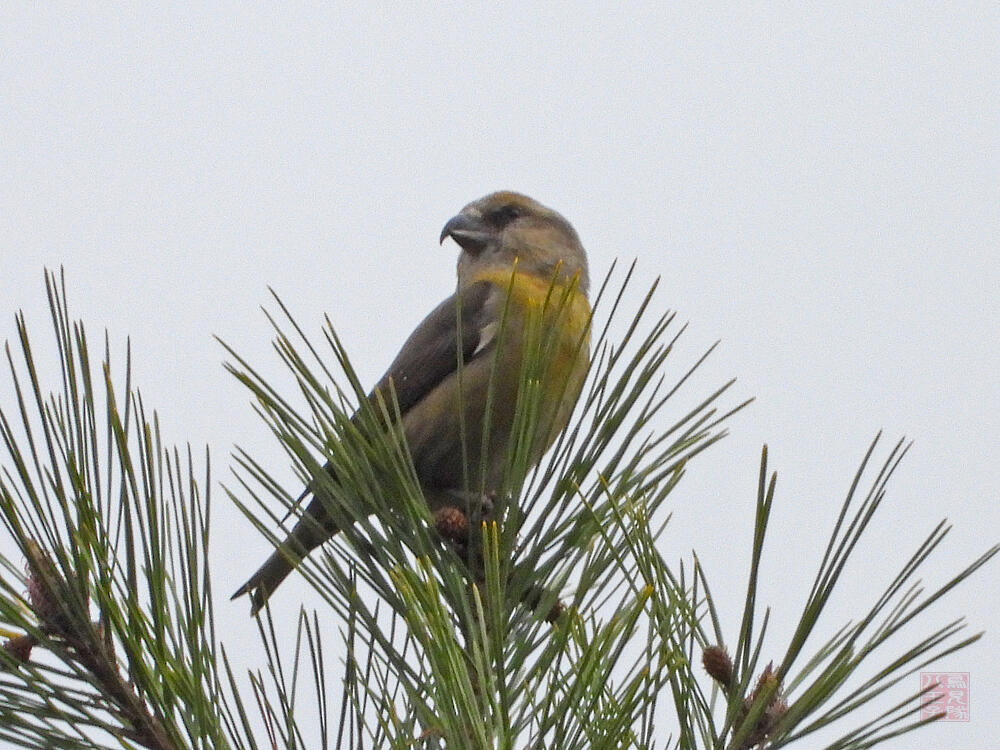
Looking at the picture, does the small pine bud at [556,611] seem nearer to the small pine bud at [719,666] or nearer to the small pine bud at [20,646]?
the small pine bud at [719,666]

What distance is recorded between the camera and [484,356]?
480cm

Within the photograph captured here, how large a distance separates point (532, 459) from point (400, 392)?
7.90 ft

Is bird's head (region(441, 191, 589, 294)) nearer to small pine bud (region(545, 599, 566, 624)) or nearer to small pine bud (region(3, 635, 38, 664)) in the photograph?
small pine bud (region(545, 599, 566, 624))

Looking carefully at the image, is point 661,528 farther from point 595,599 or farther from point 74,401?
point 74,401

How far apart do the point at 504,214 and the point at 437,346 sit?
42.5 inches

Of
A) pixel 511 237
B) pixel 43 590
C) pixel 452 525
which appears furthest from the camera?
pixel 511 237

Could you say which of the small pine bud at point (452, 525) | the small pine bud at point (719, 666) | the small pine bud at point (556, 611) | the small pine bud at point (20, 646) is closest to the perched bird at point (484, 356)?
the small pine bud at point (452, 525)

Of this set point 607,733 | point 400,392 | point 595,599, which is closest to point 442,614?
point 607,733

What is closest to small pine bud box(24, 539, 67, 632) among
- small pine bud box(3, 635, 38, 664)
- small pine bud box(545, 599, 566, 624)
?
small pine bud box(3, 635, 38, 664)

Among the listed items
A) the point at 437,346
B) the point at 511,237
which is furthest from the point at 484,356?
the point at 511,237

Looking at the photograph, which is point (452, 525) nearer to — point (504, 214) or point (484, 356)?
point (484, 356)

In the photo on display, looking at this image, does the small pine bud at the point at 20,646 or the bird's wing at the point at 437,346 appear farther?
the bird's wing at the point at 437,346

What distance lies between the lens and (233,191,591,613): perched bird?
8.82 ft

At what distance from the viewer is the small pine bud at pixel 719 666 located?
193 cm
